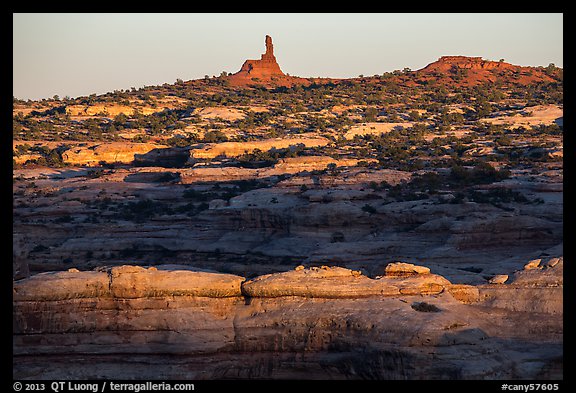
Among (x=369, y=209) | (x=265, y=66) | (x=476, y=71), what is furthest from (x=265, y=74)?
(x=369, y=209)

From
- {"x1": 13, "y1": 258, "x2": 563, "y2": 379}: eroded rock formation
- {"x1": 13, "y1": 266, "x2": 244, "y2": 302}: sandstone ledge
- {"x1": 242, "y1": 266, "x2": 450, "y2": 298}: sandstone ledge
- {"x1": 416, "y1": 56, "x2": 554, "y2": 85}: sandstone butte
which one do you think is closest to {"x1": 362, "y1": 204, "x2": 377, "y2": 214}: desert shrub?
{"x1": 13, "y1": 258, "x2": 563, "y2": 379}: eroded rock formation

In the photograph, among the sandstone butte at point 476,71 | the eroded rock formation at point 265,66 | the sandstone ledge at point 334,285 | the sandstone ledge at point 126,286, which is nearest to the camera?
the sandstone ledge at point 334,285

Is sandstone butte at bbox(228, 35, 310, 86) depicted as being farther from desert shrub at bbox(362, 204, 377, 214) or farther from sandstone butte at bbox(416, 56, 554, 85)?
desert shrub at bbox(362, 204, 377, 214)

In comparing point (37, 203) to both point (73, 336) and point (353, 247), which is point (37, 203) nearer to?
point (353, 247)

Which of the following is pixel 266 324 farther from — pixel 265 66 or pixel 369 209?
pixel 265 66

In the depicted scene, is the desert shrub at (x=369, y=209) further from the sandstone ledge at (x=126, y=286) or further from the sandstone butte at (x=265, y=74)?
the sandstone butte at (x=265, y=74)

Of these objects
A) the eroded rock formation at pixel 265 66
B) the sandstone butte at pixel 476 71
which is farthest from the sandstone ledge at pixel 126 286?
the eroded rock formation at pixel 265 66

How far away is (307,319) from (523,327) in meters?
5.24

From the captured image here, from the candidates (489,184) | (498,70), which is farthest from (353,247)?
(498,70)

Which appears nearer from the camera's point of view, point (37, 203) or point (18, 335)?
point (18, 335)

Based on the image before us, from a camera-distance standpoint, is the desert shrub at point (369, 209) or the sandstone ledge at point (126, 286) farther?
the desert shrub at point (369, 209)

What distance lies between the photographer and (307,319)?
25922 millimetres

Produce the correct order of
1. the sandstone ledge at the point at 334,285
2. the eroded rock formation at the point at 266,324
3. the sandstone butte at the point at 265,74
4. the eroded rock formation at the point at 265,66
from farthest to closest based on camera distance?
the eroded rock formation at the point at 265,66 < the sandstone butte at the point at 265,74 < the sandstone ledge at the point at 334,285 < the eroded rock formation at the point at 266,324
